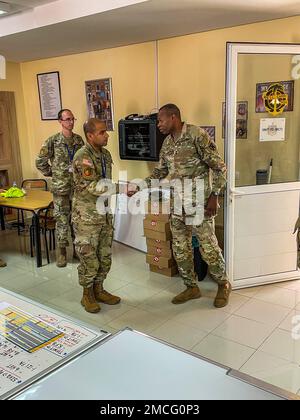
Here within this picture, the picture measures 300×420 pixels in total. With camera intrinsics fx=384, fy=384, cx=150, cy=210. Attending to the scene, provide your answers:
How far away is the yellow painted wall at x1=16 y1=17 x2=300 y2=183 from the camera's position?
12.1 feet

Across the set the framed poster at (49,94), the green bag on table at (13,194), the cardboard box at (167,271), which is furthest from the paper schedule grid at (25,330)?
the framed poster at (49,94)

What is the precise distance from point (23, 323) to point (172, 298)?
199 centimetres

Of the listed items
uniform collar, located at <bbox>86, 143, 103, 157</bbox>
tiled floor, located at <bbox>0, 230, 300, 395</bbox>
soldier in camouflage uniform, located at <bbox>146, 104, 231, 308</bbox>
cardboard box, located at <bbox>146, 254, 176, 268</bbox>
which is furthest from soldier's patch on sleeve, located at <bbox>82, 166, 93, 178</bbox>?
cardboard box, located at <bbox>146, 254, 176, 268</bbox>

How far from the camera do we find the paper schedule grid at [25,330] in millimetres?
1490

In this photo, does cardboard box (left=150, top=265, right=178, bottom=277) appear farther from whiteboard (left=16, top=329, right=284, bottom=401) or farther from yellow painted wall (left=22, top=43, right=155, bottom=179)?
whiteboard (left=16, top=329, right=284, bottom=401)

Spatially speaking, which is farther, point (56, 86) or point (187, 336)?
point (56, 86)

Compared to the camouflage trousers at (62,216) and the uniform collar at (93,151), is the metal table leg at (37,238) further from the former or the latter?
the uniform collar at (93,151)

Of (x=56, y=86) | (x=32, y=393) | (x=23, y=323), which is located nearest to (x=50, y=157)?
(x=56, y=86)

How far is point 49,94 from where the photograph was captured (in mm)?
5664

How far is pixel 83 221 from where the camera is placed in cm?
304

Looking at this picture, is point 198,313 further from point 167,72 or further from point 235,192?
point 167,72

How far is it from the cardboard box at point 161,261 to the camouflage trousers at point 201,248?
497 mm
